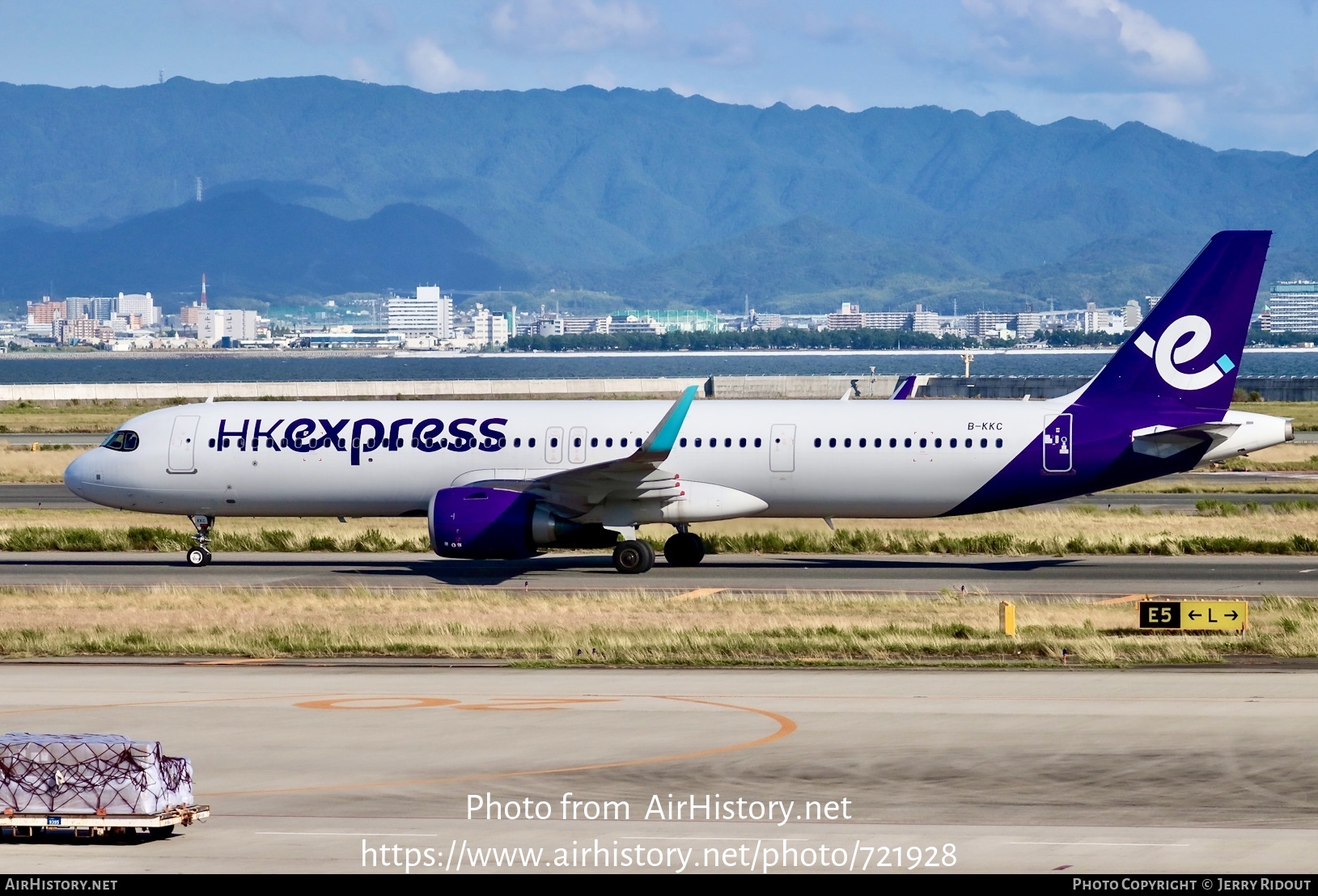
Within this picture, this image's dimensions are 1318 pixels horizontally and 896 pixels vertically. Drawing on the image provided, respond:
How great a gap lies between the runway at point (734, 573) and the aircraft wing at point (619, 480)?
191cm

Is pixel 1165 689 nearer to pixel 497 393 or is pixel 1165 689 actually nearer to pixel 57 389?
pixel 497 393

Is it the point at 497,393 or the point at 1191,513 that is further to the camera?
the point at 497,393

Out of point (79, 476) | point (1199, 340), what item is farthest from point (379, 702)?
point (1199, 340)

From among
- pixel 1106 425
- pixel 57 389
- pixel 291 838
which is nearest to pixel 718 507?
pixel 1106 425

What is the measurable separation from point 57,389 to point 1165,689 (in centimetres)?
13743

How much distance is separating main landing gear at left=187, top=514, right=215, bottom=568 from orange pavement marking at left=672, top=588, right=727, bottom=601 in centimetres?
1327

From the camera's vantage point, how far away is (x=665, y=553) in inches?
1636

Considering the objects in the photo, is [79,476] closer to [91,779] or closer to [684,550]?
[684,550]

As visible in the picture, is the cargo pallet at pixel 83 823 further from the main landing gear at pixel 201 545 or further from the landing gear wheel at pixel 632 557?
the main landing gear at pixel 201 545

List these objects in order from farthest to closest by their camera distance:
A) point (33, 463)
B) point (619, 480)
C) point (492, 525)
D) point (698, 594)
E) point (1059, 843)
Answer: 1. point (33, 463)
2. point (619, 480)
3. point (492, 525)
4. point (698, 594)
5. point (1059, 843)

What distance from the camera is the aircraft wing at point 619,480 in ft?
125

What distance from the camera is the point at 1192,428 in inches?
1517

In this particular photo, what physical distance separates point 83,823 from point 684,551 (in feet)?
90.0

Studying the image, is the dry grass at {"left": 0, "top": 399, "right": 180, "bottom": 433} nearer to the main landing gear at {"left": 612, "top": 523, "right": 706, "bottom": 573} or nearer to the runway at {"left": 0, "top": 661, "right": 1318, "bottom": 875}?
the main landing gear at {"left": 612, "top": 523, "right": 706, "bottom": 573}
